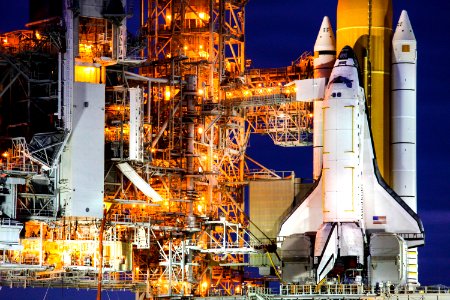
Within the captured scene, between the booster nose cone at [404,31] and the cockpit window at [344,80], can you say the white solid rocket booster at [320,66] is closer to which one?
the booster nose cone at [404,31]

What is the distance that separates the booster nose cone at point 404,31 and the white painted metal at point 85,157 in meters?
18.1

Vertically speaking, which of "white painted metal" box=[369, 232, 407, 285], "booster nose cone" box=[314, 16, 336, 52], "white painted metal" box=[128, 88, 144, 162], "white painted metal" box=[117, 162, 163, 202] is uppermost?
→ "booster nose cone" box=[314, 16, 336, 52]

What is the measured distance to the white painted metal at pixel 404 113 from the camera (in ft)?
256

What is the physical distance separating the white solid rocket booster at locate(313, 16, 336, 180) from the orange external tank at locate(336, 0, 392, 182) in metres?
0.66

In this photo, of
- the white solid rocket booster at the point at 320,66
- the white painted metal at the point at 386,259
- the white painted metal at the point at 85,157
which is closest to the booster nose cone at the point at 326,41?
the white solid rocket booster at the point at 320,66

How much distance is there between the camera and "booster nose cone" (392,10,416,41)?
7894cm

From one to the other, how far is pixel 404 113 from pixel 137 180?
15908 millimetres

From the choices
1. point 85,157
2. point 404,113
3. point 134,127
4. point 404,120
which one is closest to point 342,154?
point 404,120

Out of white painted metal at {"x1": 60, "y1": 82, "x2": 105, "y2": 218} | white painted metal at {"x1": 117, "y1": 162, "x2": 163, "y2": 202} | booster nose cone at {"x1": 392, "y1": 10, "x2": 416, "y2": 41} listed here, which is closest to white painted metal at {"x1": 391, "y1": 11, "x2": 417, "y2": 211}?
booster nose cone at {"x1": 392, "y1": 10, "x2": 416, "y2": 41}

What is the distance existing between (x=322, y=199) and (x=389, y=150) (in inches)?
251

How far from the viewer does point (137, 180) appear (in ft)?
245

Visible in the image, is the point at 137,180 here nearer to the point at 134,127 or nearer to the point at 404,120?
the point at 134,127

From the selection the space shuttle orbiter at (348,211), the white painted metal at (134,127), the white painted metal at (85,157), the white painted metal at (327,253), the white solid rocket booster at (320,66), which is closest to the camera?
the white painted metal at (85,157)

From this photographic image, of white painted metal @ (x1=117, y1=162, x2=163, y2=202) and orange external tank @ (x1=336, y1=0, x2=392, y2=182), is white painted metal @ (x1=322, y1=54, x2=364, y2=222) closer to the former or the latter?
orange external tank @ (x1=336, y1=0, x2=392, y2=182)
